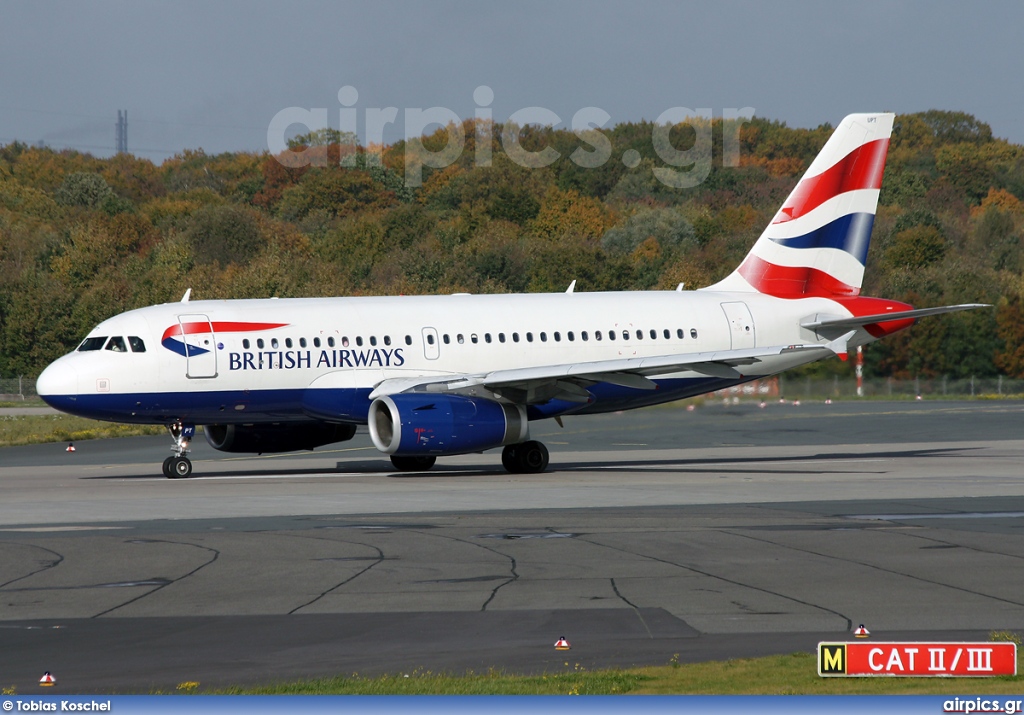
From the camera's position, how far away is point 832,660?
30.3ft

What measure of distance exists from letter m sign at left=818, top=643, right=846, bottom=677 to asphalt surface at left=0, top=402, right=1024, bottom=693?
63.9 inches

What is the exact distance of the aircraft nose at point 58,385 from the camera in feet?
92.7

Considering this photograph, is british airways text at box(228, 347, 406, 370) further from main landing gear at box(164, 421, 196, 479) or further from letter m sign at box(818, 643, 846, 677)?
letter m sign at box(818, 643, 846, 677)

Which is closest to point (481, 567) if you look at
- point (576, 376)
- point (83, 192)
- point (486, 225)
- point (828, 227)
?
point (576, 376)

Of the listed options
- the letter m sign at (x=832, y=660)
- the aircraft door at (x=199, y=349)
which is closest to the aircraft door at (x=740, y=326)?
the aircraft door at (x=199, y=349)

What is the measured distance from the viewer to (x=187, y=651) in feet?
36.4

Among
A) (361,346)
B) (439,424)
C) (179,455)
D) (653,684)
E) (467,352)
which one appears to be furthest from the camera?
(467,352)

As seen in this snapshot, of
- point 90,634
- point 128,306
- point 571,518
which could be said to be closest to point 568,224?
point 128,306

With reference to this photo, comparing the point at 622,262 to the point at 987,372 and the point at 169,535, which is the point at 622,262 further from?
the point at 169,535

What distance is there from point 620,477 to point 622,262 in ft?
198

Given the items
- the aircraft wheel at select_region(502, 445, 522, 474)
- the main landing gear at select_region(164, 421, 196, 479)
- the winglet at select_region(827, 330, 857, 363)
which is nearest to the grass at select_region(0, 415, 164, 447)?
the main landing gear at select_region(164, 421, 196, 479)

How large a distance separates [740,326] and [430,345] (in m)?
7.96

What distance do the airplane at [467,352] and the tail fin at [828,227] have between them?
52 millimetres

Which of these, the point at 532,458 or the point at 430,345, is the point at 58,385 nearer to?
the point at 430,345
